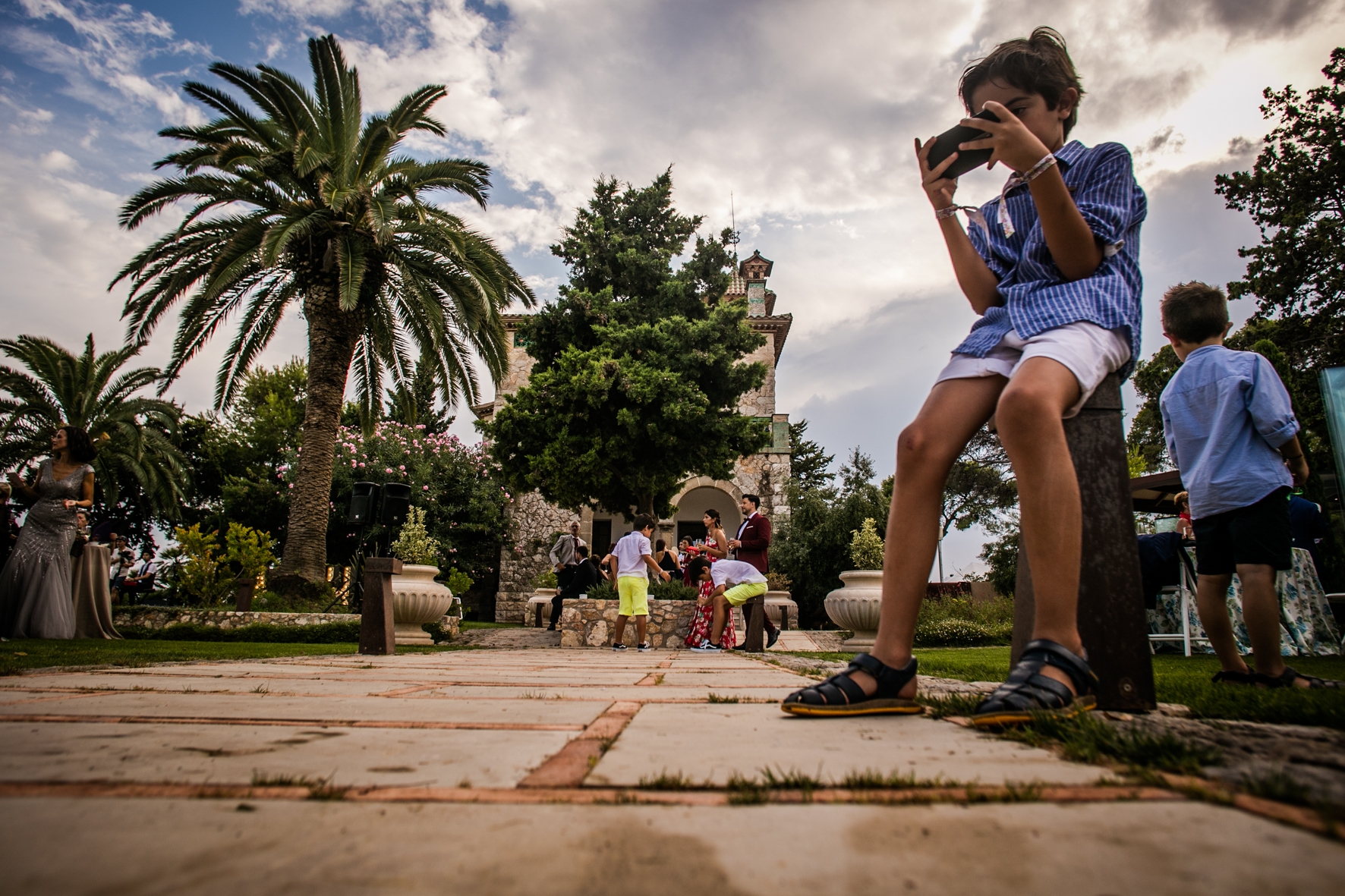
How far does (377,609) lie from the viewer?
245 inches

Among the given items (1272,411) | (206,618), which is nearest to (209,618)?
(206,618)

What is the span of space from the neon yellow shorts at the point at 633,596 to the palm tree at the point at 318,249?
5.39 meters

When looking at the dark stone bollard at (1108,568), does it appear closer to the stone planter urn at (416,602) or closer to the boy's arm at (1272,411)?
the boy's arm at (1272,411)

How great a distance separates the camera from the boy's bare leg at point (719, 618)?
308 inches

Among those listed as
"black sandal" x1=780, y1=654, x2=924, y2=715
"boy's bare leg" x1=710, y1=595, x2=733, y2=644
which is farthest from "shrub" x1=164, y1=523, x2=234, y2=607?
"black sandal" x1=780, y1=654, x2=924, y2=715

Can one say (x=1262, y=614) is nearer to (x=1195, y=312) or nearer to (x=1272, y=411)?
(x=1272, y=411)

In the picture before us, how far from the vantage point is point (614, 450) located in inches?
563

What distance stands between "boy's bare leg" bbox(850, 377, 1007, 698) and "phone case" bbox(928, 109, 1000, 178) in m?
0.68

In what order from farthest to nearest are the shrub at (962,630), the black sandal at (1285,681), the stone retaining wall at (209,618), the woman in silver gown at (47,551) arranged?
the stone retaining wall at (209,618), the shrub at (962,630), the woman in silver gown at (47,551), the black sandal at (1285,681)

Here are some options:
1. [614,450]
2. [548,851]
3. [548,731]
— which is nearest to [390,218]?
[614,450]

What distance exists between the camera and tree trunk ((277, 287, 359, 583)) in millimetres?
11516

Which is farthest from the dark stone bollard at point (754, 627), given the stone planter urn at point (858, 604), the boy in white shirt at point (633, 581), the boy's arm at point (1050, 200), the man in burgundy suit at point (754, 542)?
the boy's arm at point (1050, 200)

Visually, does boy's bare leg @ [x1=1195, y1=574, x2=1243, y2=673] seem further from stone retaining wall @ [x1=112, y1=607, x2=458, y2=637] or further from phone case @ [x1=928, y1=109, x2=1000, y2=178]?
stone retaining wall @ [x1=112, y1=607, x2=458, y2=637]

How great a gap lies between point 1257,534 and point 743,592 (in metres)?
5.27
